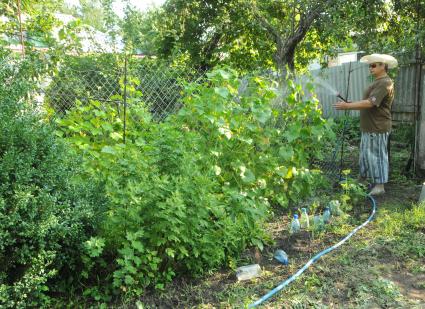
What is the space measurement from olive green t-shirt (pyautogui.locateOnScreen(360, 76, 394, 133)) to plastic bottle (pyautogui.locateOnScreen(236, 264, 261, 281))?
109 inches

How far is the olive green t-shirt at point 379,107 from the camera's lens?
4895 millimetres

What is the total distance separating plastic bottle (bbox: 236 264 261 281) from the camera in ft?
10.0

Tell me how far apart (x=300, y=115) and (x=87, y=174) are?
2.44 meters

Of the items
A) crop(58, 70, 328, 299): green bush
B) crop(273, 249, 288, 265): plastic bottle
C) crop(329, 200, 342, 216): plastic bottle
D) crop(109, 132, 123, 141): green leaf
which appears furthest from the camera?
crop(329, 200, 342, 216): plastic bottle

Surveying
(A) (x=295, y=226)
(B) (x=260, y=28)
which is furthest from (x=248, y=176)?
(B) (x=260, y=28)

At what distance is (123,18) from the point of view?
191 inches

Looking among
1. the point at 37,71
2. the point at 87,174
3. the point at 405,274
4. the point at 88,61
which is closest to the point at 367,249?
the point at 405,274

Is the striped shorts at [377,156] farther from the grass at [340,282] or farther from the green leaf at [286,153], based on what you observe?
the green leaf at [286,153]

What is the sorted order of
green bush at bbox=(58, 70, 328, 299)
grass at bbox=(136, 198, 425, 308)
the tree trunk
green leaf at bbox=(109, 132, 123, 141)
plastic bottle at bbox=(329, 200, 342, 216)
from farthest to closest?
the tree trunk
plastic bottle at bbox=(329, 200, 342, 216)
green leaf at bbox=(109, 132, 123, 141)
grass at bbox=(136, 198, 425, 308)
green bush at bbox=(58, 70, 328, 299)

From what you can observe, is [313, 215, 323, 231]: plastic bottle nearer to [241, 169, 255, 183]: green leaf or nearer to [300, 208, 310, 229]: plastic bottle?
[300, 208, 310, 229]: plastic bottle

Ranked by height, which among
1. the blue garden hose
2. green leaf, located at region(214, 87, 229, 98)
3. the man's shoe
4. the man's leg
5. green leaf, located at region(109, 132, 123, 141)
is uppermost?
green leaf, located at region(214, 87, 229, 98)

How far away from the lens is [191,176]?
2.87 m

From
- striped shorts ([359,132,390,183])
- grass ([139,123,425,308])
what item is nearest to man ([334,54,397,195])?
striped shorts ([359,132,390,183])

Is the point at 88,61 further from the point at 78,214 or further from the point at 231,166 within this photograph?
the point at 78,214
